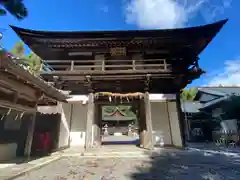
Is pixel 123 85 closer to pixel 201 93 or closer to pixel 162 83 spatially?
pixel 162 83

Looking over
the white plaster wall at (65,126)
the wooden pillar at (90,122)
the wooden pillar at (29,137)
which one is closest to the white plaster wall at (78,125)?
the white plaster wall at (65,126)

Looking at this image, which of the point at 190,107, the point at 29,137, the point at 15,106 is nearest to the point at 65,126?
the point at 29,137

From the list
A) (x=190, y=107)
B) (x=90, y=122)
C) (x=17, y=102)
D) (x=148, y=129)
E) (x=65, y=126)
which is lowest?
(x=148, y=129)

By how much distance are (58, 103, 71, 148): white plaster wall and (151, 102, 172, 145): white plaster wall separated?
558 cm

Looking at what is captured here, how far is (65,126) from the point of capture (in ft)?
32.9

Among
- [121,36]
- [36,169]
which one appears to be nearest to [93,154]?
[36,169]

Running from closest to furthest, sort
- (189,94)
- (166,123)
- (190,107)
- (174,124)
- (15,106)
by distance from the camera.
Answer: (15,106), (174,124), (166,123), (190,107), (189,94)

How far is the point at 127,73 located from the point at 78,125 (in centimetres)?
474

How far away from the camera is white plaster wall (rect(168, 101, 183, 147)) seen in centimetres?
966

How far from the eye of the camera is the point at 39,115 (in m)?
8.03

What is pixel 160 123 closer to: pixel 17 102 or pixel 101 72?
pixel 101 72

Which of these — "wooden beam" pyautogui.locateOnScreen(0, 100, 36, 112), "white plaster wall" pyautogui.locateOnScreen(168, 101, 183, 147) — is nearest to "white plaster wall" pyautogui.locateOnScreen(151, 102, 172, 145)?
"white plaster wall" pyautogui.locateOnScreen(168, 101, 183, 147)

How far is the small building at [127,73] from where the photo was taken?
896cm

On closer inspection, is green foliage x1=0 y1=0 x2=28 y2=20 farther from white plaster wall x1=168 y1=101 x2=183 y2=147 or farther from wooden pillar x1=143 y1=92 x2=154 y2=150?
white plaster wall x1=168 y1=101 x2=183 y2=147
